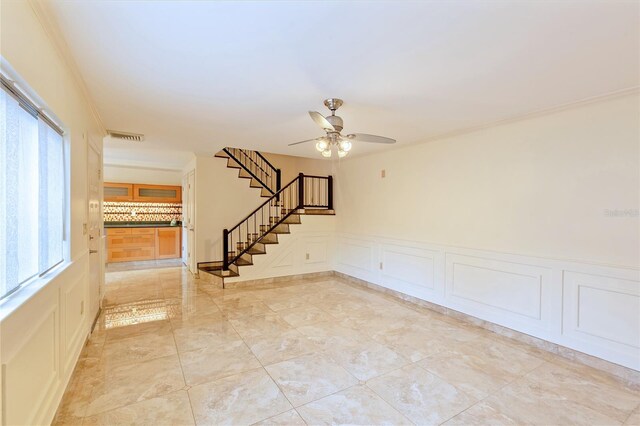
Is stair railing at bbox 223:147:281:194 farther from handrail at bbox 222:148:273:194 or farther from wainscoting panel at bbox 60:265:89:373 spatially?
wainscoting panel at bbox 60:265:89:373

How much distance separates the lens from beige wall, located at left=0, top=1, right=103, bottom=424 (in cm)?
135

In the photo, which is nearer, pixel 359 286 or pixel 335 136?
pixel 335 136

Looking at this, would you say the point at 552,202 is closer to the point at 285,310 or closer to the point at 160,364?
the point at 285,310

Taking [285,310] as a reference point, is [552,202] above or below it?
above

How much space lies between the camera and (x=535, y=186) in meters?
3.13

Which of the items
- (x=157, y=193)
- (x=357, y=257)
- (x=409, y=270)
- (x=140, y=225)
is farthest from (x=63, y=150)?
(x=157, y=193)

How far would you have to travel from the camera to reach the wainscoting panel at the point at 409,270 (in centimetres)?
430

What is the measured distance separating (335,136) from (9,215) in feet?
7.48

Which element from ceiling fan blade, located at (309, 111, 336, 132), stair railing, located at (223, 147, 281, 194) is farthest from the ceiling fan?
stair railing, located at (223, 147, 281, 194)

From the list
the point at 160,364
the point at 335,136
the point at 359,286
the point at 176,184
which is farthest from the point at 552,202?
the point at 176,184

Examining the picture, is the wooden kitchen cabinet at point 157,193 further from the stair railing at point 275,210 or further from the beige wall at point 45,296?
the beige wall at point 45,296

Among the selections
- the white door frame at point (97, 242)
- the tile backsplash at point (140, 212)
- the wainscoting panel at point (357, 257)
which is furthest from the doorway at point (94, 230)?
the tile backsplash at point (140, 212)

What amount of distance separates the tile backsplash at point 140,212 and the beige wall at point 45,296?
19.7 feet

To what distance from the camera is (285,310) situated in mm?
4102
